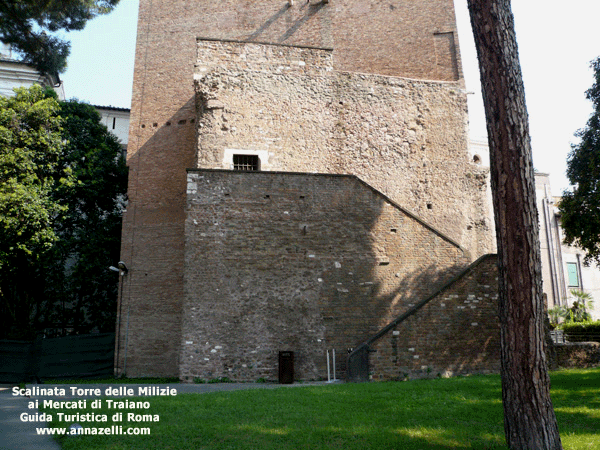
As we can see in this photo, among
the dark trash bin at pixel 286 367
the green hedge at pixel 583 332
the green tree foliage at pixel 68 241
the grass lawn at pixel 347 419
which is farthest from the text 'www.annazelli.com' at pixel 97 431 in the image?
the green hedge at pixel 583 332

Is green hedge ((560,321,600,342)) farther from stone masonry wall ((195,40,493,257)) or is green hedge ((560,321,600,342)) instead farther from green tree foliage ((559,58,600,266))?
green tree foliage ((559,58,600,266))

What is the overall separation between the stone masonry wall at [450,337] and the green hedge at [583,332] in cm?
1121

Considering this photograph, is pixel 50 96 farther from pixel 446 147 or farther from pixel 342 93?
pixel 446 147

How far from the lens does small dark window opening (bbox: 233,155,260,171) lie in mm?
13383

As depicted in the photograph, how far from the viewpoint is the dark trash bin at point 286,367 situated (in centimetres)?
1047

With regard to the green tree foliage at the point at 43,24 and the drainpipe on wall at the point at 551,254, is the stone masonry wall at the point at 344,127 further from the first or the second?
the drainpipe on wall at the point at 551,254

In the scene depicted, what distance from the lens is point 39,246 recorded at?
15672 mm

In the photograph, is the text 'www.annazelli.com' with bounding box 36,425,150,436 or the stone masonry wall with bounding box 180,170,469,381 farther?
the stone masonry wall with bounding box 180,170,469,381

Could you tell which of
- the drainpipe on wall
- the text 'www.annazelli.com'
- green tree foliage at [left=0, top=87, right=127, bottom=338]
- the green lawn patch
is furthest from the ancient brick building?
the drainpipe on wall

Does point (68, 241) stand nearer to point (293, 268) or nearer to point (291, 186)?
point (291, 186)

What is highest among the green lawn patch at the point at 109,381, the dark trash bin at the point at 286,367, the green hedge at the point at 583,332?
the green hedge at the point at 583,332

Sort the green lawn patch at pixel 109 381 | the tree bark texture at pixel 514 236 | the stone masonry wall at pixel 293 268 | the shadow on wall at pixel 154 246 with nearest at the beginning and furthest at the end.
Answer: the tree bark texture at pixel 514 236, the stone masonry wall at pixel 293 268, the green lawn patch at pixel 109 381, the shadow on wall at pixel 154 246

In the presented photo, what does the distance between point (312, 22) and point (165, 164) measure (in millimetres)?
7561

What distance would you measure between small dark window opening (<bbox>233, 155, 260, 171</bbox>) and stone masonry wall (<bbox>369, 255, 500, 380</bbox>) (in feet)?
19.4
